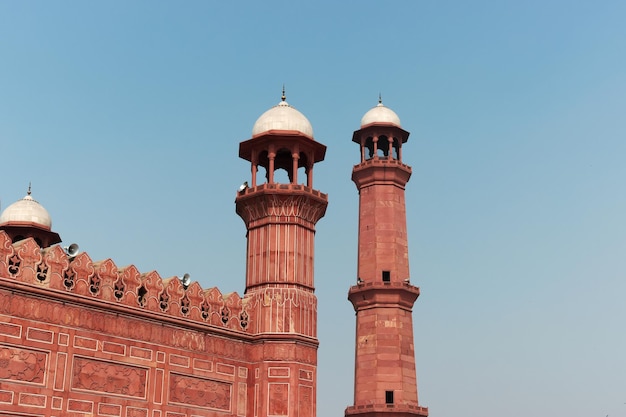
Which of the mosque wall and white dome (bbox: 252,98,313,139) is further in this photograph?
white dome (bbox: 252,98,313,139)

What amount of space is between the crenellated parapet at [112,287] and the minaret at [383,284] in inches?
651

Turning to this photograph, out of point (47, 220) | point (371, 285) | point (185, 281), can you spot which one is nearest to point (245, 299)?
point (185, 281)

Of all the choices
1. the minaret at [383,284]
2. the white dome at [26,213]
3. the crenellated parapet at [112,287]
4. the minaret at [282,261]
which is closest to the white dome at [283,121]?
the minaret at [282,261]

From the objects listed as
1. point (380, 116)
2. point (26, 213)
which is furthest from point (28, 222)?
point (380, 116)

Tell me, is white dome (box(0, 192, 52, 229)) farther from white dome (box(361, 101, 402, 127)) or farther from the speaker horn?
white dome (box(361, 101, 402, 127))

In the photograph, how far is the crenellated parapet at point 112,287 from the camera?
2134 cm

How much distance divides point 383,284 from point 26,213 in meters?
18.7

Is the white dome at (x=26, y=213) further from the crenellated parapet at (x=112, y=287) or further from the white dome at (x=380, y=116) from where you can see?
the white dome at (x=380, y=116)

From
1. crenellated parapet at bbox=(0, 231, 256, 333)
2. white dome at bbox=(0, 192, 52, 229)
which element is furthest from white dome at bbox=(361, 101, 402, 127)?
crenellated parapet at bbox=(0, 231, 256, 333)

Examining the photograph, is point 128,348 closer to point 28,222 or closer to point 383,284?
point 28,222

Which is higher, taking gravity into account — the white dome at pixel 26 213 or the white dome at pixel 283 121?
the white dome at pixel 283 121

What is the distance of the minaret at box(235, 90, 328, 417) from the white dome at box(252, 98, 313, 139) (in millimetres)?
35

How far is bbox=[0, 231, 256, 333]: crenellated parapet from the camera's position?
2134cm

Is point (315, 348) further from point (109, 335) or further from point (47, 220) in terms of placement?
point (47, 220)
